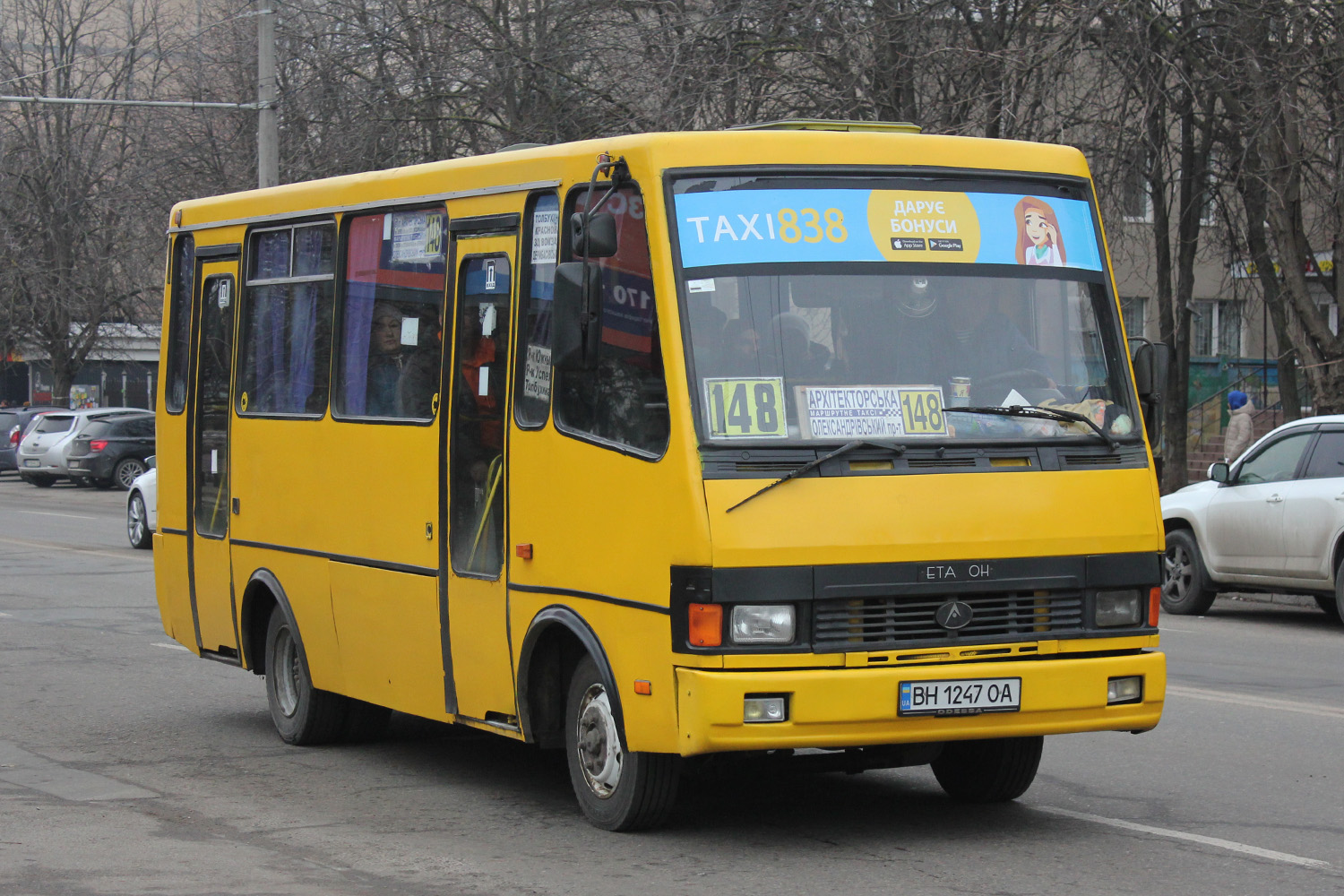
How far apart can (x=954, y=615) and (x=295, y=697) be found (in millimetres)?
4259

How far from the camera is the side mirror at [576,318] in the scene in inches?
260

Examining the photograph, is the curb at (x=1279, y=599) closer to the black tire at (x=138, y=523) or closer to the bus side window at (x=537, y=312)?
the bus side window at (x=537, y=312)

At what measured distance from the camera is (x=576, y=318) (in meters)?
6.62

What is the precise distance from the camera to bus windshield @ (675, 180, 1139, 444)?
21.4 ft

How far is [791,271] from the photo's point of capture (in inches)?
262

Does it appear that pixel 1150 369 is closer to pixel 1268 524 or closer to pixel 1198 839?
pixel 1198 839

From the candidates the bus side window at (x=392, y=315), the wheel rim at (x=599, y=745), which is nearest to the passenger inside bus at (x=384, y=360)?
the bus side window at (x=392, y=315)

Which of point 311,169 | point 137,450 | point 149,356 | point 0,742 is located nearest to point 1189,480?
point 311,169

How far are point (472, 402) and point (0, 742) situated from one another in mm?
3338

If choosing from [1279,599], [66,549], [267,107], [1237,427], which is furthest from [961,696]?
[267,107]

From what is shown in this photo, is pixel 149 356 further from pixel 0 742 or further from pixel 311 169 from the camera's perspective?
pixel 0 742

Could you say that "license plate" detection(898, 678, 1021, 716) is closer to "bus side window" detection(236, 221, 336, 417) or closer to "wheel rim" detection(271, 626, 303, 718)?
"bus side window" detection(236, 221, 336, 417)

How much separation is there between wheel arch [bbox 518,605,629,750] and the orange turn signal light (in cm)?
93

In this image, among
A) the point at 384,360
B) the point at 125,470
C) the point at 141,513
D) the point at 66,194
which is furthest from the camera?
the point at 66,194
